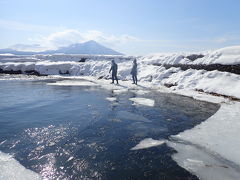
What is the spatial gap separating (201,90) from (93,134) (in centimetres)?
1231

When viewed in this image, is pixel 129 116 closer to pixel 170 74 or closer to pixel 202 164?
pixel 202 164

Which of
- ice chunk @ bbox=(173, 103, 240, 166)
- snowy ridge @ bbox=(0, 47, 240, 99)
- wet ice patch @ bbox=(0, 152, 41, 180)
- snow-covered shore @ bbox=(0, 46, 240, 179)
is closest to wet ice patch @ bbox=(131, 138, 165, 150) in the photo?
snow-covered shore @ bbox=(0, 46, 240, 179)

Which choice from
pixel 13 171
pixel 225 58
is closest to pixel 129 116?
pixel 13 171

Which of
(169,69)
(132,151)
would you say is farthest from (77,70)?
(132,151)

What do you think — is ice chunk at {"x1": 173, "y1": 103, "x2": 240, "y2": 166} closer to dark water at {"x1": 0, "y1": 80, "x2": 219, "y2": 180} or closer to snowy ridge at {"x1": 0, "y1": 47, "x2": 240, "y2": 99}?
dark water at {"x1": 0, "y1": 80, "x2": 219, "y2": 180}

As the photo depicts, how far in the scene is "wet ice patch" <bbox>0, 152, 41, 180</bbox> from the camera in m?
5.45

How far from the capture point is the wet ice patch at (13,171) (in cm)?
545

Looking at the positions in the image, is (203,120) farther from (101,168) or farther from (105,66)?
(105,66)

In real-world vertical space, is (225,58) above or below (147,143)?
above

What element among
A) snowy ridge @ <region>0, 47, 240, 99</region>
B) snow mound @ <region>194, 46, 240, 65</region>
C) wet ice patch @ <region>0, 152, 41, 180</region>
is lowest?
wet ice patch @ <region>0, 152, 41, 180</region>

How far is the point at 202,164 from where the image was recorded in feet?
20.4

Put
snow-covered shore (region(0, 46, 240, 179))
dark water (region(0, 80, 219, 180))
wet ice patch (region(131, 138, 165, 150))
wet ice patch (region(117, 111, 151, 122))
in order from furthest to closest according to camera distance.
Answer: wet ice patch (region(117, 111, 151, 122))
wet ice patch (region(131, 138, 165, 150))
snow-covered shore (region(0, 46, 240, 179))
dark water (region(0, 80, 219, 180))

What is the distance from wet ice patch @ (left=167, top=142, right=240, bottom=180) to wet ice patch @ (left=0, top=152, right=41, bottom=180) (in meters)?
3.62

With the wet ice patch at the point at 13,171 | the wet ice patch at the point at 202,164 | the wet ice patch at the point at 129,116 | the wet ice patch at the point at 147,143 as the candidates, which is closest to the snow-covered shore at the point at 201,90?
the wet ice patch at the point at 202,164
